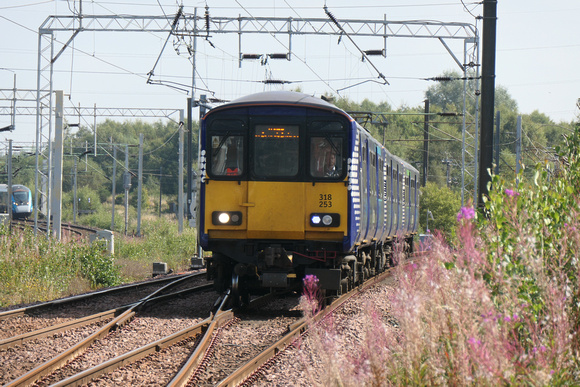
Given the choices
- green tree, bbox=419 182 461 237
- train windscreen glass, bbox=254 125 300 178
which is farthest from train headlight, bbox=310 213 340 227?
green tree, bbox=419 182 461 237

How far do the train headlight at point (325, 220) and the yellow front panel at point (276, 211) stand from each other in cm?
19

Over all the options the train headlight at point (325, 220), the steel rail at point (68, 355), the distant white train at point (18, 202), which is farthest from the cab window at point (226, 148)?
the distant white train at point (18, 202)

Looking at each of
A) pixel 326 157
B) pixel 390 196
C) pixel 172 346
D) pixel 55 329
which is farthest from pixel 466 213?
pixel 390 196

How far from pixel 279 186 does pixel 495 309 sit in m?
6.94

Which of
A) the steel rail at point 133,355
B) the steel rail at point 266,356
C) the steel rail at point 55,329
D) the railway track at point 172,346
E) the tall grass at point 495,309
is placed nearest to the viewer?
the tall grass at point 495,309

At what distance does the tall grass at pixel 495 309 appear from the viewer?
14.3 ft

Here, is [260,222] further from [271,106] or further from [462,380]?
[462,380]

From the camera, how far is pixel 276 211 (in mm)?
11828

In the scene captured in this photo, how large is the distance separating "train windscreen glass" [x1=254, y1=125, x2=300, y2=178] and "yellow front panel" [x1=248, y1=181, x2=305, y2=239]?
0.68 feet

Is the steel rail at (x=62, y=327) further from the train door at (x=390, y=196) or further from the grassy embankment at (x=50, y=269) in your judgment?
the train door at (x=390, y=196)

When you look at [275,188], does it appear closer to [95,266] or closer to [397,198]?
[95,266]

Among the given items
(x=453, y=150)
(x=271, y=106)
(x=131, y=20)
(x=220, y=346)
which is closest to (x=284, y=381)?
(x=220, y=346)

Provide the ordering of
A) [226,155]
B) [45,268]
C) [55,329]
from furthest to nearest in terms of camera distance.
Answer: [45,268]
[226,155]
[55,329]

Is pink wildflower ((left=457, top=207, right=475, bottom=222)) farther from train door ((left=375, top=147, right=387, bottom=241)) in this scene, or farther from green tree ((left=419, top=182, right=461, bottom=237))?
green tree ((left=419, top=182, right=461, bottom=237))
